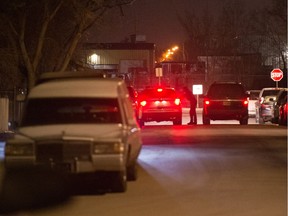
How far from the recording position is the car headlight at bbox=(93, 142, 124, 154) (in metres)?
10.3

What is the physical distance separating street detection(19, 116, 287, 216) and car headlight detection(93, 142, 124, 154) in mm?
791

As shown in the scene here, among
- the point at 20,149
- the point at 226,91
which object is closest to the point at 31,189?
the point at 20,149

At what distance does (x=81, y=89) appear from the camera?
12.0 meters

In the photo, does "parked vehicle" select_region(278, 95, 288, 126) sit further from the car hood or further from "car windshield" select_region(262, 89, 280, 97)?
the car hood

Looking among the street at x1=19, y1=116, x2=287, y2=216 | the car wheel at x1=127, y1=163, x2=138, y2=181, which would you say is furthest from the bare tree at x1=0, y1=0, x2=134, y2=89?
the car wheel at x1=127, y1=163, x2=138, y2=181

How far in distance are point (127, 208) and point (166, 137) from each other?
10310 mm

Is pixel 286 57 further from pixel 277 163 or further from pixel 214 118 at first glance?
pixel 277 163

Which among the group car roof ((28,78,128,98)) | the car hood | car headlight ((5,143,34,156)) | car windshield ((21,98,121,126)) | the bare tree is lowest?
car headlight ((5,143,34,156))

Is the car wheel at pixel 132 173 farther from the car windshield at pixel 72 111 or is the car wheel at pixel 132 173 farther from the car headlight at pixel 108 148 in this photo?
the car headlight at pixel 108 148

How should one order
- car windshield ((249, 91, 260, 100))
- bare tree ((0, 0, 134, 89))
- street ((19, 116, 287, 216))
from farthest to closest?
car windshield ((249, 91, 260, 100)), bare tree ((0, 0, 134, 89)), street ((19, 116, 287, 216))

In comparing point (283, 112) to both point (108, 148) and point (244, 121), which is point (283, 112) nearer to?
point (244, 121)

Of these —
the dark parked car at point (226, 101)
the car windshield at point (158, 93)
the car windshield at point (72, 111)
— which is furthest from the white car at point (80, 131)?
the dark parked car at point (226, 101)

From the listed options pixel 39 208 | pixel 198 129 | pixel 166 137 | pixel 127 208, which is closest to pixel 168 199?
pixel 127 208

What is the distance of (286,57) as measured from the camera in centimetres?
5688
